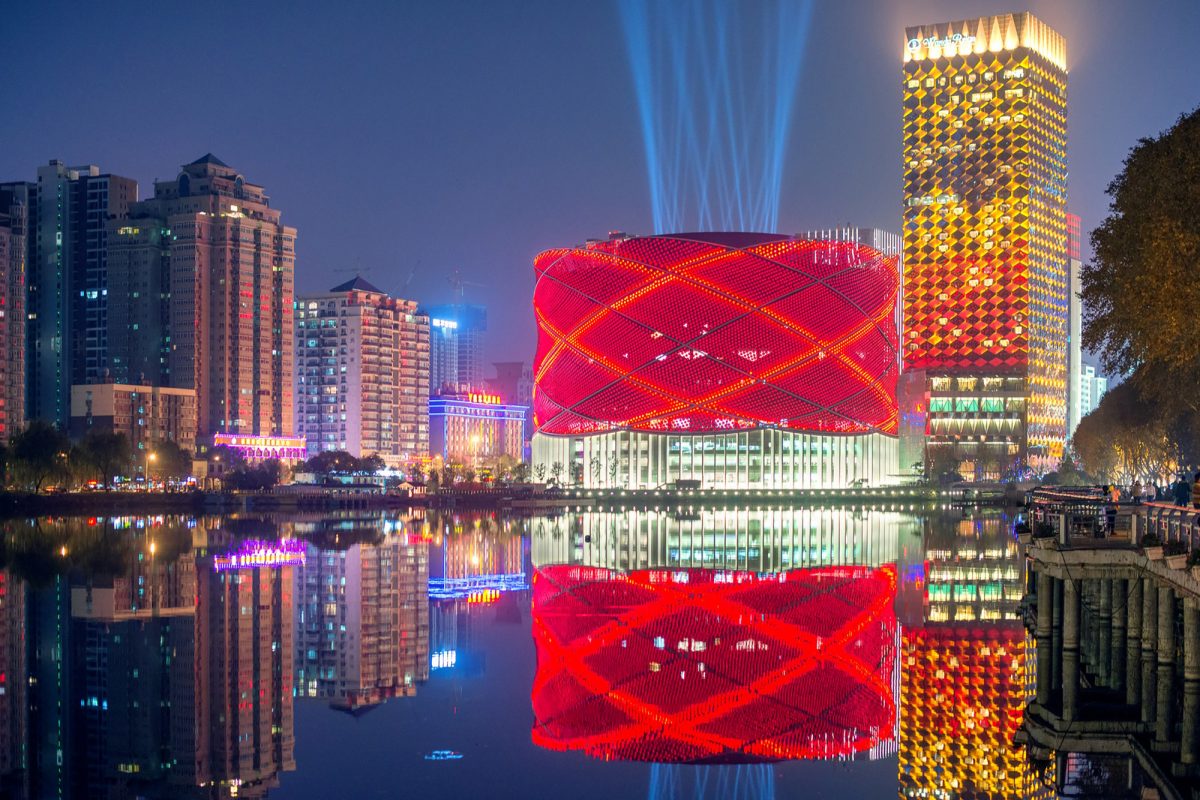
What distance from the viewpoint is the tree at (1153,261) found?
3112 centimetres

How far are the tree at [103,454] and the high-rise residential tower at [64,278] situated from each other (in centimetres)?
7063

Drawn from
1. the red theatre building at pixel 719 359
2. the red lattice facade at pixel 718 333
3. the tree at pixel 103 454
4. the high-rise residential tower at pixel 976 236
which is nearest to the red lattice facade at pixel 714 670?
the tree at pixel 103 454

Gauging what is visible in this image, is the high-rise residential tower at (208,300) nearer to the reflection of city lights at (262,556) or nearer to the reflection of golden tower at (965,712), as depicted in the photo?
the reflection of city lights at (262,556)

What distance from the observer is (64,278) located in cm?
18262

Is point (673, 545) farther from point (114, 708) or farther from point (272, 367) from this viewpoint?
point (272, 367)

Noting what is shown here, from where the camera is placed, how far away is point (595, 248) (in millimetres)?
130125

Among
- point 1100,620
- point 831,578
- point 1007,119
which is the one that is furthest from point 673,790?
point 1007,119

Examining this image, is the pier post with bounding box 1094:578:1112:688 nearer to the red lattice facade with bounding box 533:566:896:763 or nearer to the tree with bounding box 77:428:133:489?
the red lattice facade with bounding box 533:566:896:763

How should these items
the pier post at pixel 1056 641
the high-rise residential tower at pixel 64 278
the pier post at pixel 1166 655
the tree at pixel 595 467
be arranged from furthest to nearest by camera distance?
1. the high-rise residential tower at pixel 64 278
2. the tree at pixel 595 467
3. the pier post at pixel 1056 641
4. the pier post at pixel 1166 655

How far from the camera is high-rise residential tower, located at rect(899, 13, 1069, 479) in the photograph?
159m

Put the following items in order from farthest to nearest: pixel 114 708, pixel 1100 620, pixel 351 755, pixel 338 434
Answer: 1. pixel 338 434
2. pixel 1100 620
3. pixel 114 708
4. pixel 351 755

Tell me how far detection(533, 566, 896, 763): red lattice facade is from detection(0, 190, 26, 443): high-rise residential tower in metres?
132

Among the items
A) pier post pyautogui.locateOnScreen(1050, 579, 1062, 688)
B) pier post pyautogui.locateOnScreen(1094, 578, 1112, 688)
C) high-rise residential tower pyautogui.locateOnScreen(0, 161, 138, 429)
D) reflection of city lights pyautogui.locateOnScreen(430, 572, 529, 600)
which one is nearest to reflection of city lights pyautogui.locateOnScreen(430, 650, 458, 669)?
reflection of city lights pyautogui.locateOnScreen(430, 572, 529, 600)

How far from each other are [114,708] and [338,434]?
7013 inches
